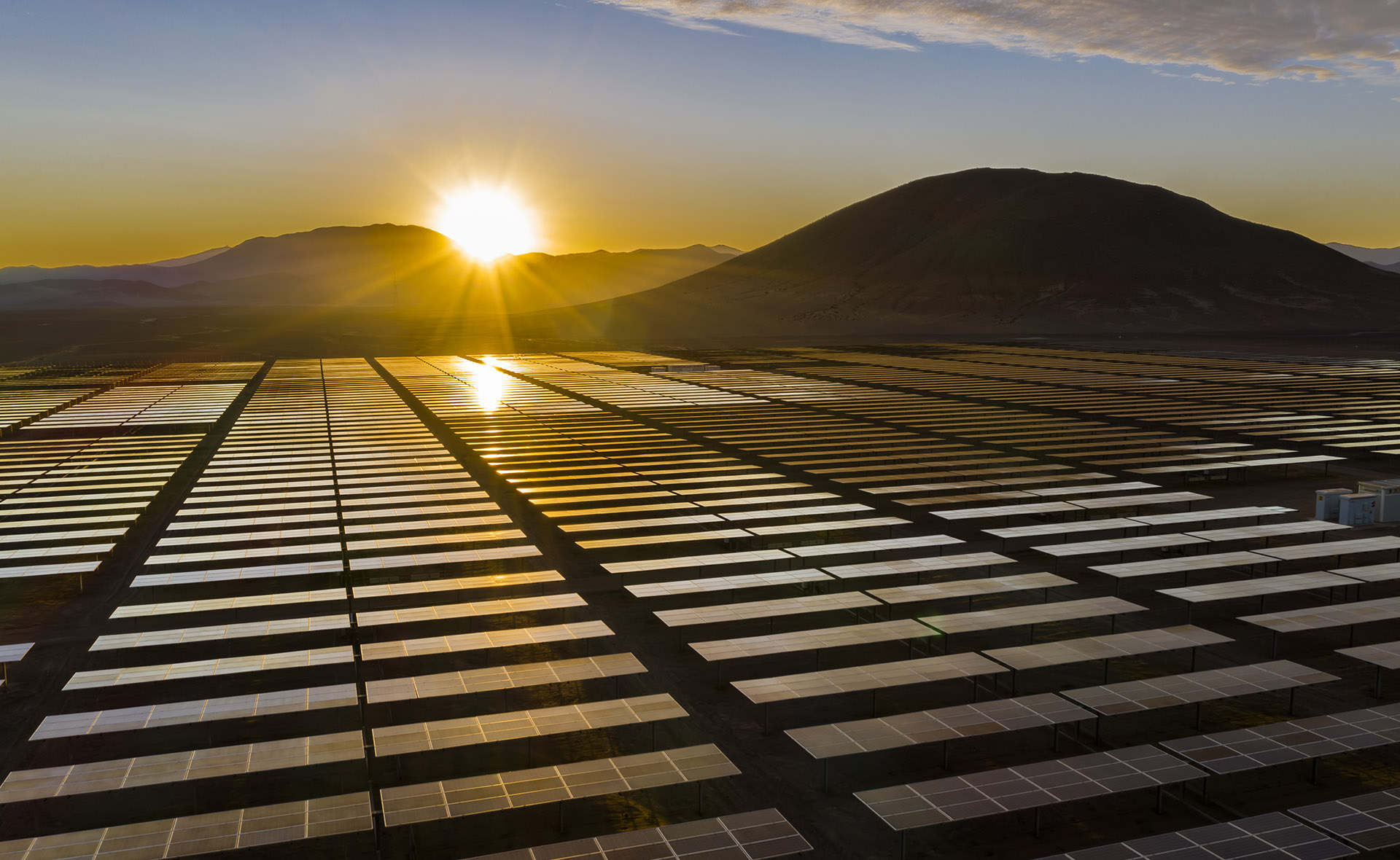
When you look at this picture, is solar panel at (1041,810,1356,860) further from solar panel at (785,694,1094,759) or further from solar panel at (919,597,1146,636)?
solar panel at (919,597,1146,636)

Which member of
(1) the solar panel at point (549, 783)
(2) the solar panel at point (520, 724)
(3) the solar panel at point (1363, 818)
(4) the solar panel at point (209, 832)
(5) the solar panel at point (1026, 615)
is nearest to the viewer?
(4) the solar panel at point (209, 832)

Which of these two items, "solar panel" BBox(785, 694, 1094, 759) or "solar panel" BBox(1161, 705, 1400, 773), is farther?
"solar panel" BBox(785, 694, 1094, 759)

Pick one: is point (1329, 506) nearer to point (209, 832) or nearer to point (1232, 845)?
point (1232, 845)

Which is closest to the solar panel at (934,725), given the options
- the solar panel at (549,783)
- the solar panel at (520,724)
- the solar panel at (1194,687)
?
the solar panel at (1194,687)

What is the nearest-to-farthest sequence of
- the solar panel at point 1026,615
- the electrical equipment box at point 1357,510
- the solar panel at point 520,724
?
1. the solar panel at point 520,724
2. the solar panel at point 1026,615
3. the electrical equipment box at point 1357,510

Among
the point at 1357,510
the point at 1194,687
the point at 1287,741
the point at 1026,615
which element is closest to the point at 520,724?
the point at 1026,615

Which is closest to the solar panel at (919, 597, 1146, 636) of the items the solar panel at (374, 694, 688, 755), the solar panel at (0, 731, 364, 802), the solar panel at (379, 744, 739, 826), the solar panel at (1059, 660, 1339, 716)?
the solar panel at (1059, 660, 1339, 716)

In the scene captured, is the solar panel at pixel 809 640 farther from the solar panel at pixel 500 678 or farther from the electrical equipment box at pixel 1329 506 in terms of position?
the electrical equipment box at pixel 1329 506

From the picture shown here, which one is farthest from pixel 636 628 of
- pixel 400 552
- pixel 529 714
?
pixel 400 552

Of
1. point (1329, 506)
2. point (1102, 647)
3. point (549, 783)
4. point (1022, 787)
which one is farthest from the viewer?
point (1329, 506)

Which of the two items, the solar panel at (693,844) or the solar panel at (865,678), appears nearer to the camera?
the solar panel at (693,844)

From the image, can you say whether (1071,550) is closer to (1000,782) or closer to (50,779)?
(1000,782)
